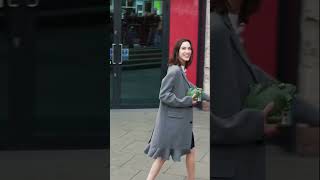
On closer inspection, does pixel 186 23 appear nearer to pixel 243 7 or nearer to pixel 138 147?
pixel 138 147

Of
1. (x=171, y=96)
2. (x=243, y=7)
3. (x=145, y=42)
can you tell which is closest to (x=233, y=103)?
(x=243, y=7)

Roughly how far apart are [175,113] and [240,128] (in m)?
1.01

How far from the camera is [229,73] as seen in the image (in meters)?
4.19

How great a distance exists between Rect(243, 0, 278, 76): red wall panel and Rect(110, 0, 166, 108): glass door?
6.32 m

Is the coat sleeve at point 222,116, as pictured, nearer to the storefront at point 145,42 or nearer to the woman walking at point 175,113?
the woman walking at point 175,113

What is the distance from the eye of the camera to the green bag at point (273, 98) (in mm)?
4102

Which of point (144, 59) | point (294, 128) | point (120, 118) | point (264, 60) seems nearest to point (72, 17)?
point (264, 60)

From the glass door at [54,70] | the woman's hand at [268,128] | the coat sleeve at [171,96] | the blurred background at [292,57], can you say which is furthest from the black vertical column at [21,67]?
the woman's hand at [268,128]

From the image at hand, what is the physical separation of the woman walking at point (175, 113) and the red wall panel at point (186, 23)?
499 centimetres

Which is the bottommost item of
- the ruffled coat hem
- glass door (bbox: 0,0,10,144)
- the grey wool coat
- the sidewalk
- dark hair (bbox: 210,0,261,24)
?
the sidewalk

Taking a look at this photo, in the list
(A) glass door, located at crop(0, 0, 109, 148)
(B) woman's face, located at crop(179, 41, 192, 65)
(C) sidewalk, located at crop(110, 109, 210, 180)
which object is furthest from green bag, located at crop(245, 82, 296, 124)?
(C) sidewalk, located at crop(110, 109, 210, 180)

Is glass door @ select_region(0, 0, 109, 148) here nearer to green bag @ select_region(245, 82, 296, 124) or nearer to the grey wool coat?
the grey wool coat

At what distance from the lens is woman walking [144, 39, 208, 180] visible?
5.09 meters

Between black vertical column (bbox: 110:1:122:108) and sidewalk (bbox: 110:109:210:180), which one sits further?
black vertical column (bbox: 110:1:122:108)
